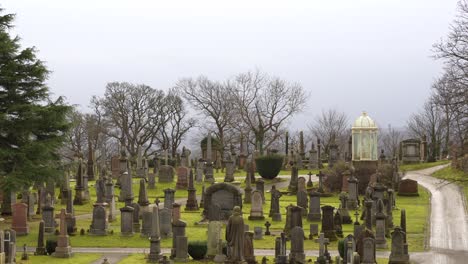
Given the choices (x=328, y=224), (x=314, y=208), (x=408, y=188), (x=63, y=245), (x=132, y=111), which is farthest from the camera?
(x=132, y=111)

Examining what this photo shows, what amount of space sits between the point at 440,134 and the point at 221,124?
82.1ft

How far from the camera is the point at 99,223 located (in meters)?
24.0

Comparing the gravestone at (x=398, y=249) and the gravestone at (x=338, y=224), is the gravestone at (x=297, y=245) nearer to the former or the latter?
the gravestone at (x=398, y=249)

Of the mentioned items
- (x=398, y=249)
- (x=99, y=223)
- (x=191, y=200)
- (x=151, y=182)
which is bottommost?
(x=398, y=249)

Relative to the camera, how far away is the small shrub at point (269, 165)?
1836 inches

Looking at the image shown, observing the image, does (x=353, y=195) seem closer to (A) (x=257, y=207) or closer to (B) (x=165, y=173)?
(A) (x=257, y=207)

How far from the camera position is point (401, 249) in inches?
730

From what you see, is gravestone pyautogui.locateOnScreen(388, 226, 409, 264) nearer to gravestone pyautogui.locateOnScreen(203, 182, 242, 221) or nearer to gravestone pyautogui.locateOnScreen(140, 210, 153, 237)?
gravestone pyautogui.locateOnScreen(140, 210, 153, 237)

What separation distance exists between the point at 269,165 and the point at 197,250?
91.2ft

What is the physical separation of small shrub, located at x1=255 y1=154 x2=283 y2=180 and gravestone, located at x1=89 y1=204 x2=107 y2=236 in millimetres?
23740

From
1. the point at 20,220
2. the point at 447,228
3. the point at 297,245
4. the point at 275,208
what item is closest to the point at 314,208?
the point at 275,208

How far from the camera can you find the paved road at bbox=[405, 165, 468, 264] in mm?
19966

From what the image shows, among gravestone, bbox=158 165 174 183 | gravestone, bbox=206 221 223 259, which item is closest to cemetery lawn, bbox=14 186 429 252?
gravestone, bbox=206 221 223 259

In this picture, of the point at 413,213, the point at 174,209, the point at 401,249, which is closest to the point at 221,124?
the point at 413,213
